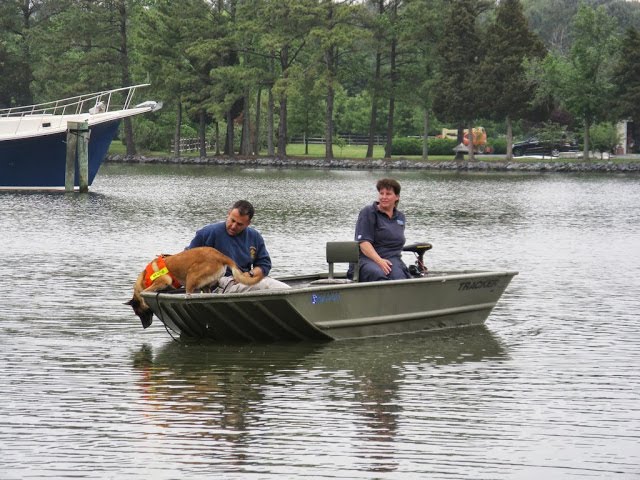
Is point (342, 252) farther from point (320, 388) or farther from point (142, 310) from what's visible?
point (320, 388)

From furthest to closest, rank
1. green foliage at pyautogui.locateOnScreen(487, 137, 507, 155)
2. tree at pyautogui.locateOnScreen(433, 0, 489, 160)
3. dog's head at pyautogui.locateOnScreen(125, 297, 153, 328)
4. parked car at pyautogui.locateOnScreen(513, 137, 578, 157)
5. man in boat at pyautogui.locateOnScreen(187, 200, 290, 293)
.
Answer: green foliage at pyautogui.locateOnScreen(487, 137, 507, 155), parked car at pyautogui.locateOnScreen(513, 137, 578, 157), tree at pyautogui.locateOnScreen(433, 0, 489, 160), dog's head at pyautogui.locateOnScreen(125, 297, 153, 328), man in boat at pyautogui.locateOnScreen(187, 200, 290, 293)

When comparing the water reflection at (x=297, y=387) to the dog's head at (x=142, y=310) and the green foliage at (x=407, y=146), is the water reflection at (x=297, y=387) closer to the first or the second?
the dog's head at (x=142, y=310)

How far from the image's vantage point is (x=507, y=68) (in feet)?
285

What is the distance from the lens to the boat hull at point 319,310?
1448 centimetres

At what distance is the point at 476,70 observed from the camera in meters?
88.3

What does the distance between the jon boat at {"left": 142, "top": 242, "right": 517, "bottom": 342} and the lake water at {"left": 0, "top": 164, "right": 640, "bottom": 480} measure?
19 centimetres

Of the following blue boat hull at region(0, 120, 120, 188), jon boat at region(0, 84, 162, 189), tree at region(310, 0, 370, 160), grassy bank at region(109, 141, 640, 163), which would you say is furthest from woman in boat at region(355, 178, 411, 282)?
grassy bank at region(109, 141, 640, 163)

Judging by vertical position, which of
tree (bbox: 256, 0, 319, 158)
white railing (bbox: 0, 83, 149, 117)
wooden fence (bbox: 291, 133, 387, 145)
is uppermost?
tree (bbox: 256, 0, 319, 158)

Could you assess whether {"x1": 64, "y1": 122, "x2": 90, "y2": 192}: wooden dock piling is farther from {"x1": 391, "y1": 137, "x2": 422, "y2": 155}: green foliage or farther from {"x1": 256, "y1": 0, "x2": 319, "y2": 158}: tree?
{"x1": 391, "y1": 137, "x2": 422, "y2": 155}: green foliage

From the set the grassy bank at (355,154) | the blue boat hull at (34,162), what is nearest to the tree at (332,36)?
the grassy bank at (355,154)

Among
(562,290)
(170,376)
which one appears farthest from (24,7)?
(170,376)

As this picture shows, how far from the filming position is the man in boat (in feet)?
48.4

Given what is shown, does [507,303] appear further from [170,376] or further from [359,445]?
[359,445]

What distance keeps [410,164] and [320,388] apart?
74697 mm
